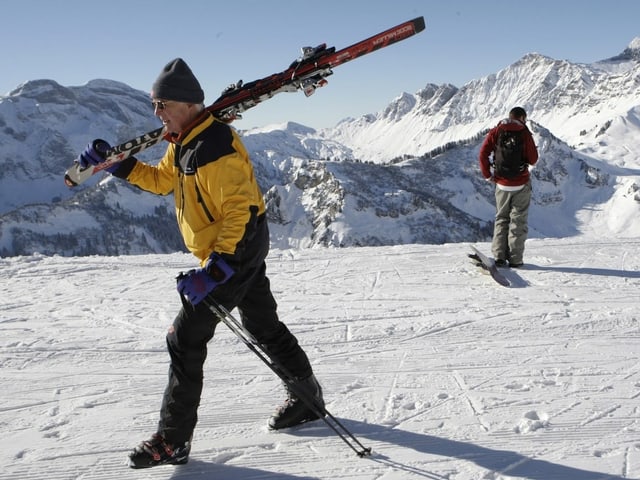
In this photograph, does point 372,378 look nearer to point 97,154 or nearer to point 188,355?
point 188,355

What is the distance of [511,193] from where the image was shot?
8.16 meters

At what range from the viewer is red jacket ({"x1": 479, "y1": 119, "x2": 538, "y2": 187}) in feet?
25.9

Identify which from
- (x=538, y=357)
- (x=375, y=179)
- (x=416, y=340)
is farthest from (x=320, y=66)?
(x=375, y=179)

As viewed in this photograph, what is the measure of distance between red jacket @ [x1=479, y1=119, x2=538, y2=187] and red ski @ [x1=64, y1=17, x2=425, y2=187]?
412 cm

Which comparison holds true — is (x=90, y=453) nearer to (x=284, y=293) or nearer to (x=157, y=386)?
(x=157, y=386)

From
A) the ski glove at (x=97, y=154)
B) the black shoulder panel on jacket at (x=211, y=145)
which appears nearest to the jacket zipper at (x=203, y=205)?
the black shoulder panel on jacket at (x=211, y=145)

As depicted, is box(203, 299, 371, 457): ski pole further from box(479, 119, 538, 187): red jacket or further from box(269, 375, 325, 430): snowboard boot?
box(479, 119, 538, 187): red jacket

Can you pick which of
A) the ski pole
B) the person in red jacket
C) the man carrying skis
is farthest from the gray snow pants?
the man carrying skis

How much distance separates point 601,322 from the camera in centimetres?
567

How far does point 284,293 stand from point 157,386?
317 cm

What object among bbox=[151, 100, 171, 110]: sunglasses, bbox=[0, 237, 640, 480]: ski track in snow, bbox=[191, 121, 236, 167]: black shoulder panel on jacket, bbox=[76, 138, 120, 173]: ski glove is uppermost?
bbox=[151, 100, 171, 110]: sunglasses

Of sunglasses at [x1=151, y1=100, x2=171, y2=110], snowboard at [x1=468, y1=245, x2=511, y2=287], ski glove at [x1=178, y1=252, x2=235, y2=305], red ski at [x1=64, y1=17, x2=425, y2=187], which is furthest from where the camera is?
snowboard at [x1=468, y1=245, x2=511, y2=287]

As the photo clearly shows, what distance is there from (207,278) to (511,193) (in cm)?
632

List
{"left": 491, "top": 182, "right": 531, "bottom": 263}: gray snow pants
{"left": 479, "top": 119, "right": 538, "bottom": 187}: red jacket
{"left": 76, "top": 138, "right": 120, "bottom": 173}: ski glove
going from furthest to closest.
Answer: {"left": 491, "top": 182, "right": 531, "bottom": 263}: gray snow pants < {"left": 479, "top": 119, "right": 538, "bottom": 187}: red jacket < {"left": 76, "top": 138, "right": 120, "bottom": 173}: ski glove
